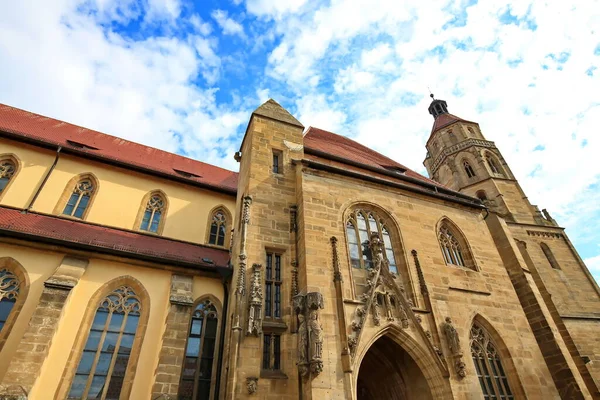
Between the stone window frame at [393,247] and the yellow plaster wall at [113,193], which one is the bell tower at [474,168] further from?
the yellow plaster wall at [113,193]

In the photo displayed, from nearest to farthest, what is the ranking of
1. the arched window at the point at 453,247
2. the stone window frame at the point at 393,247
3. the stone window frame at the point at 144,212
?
the stone window frame at the point at 393,247 → the arched window at the point at 453,247 → the stone window frame at the point at 144,212

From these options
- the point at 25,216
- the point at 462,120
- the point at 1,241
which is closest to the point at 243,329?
the point at 1,241

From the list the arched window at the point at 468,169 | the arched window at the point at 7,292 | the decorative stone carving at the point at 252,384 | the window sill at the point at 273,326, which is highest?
the arched window at the point at 468,169

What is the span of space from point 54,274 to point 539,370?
40.7 ft

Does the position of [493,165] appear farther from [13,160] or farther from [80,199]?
[13,160]

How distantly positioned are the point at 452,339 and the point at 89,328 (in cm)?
865

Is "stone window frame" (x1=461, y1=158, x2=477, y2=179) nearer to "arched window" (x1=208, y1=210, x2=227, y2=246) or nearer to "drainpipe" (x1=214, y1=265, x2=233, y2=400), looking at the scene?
"arched window" (x1=208, y1=210, x2=227, y2=246)

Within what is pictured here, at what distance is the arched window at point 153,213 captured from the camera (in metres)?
11.9

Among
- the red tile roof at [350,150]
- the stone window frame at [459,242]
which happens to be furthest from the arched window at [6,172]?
the stone window frame at [459,242]

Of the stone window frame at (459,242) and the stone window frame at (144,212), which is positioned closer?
the stone window frame at (459,242)

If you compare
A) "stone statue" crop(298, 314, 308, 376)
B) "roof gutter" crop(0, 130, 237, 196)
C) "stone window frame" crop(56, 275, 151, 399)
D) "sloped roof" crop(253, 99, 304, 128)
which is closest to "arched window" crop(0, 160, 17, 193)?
"roof gutter" crop(0, 130, 237, 196)

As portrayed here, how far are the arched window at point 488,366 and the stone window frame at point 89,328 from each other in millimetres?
8324

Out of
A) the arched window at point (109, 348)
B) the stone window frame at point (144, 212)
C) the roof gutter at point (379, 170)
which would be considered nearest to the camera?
the arched window at point (109, 348)

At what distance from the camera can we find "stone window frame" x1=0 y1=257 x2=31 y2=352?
733cm
